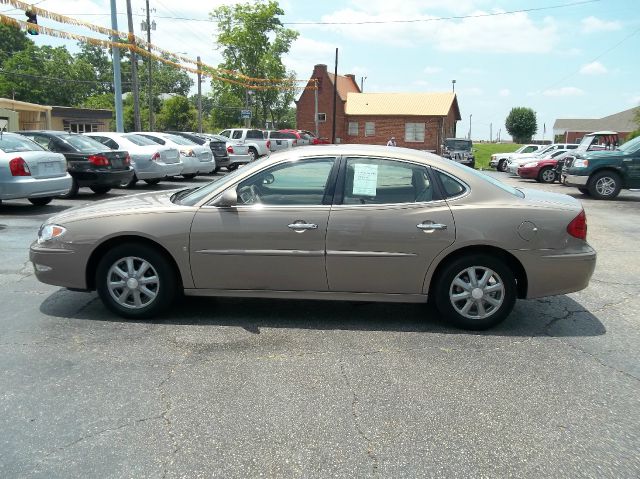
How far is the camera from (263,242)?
180 inches

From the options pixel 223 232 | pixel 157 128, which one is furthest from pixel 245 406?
pixel 157 128

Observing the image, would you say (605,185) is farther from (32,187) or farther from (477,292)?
(32,187)

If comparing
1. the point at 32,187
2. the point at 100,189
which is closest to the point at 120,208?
the point at 32,187

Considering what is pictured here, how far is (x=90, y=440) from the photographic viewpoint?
2.97 metres

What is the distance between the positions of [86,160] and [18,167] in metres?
2.64

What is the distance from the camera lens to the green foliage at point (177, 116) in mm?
65125

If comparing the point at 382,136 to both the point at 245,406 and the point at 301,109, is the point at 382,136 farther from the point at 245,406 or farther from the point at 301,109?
the point at 245,406

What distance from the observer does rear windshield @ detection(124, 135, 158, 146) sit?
603 inches

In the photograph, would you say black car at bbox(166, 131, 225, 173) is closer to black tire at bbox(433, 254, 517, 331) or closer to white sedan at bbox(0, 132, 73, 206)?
white sedan at bbox(0, 132, 73, 206)

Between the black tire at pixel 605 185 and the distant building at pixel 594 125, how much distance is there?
71.8m

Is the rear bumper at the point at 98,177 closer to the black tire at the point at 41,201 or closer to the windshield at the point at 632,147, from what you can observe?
the black tire at the point at 41,201

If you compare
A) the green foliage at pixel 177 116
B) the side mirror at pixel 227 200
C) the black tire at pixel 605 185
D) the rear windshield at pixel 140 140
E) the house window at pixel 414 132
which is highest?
the green foliage at pixel 177 116

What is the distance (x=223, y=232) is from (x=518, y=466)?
9.24ft

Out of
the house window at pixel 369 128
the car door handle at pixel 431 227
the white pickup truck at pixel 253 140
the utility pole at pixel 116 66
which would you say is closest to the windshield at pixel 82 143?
the utility pole at pixel 116 66
